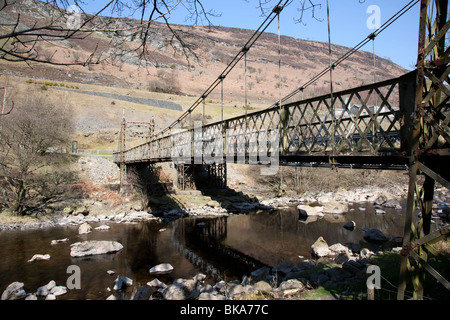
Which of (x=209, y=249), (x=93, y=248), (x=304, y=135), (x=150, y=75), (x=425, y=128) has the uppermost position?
(x=150, y=75)

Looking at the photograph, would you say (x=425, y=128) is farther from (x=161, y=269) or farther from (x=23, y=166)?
(x=23, y=166)

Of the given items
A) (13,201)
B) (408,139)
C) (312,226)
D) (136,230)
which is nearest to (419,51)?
(408,139)

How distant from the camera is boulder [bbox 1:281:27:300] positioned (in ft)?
21.8

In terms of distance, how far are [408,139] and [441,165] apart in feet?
1.94

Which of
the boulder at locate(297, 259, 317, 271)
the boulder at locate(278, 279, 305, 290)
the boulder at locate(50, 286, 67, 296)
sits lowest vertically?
the boulder at locate(50, 286, 67, 296)

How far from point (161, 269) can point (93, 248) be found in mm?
3340

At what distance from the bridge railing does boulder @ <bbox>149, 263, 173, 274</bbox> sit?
448cm

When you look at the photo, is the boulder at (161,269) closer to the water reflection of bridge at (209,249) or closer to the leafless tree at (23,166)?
the water reflection of bridge at (209,249)

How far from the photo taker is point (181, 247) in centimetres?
1112

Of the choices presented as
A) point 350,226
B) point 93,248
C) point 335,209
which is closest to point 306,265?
point 350,226

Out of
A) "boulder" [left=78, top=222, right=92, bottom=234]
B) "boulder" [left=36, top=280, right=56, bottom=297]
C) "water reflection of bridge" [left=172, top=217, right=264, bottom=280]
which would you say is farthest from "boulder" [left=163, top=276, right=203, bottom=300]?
"boulder" [left=78, top=222, right=92, bottom=234]

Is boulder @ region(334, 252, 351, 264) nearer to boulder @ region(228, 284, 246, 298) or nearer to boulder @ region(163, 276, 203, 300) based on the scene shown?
boulder @ region(228, 284, 246, 298)

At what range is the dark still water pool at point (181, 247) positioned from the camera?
26.8 feet
